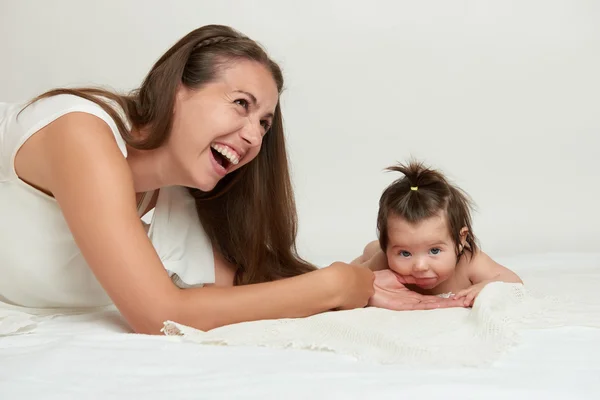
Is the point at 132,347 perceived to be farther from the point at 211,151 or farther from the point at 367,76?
the point at 367,76

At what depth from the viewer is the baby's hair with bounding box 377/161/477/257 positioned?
2943mm

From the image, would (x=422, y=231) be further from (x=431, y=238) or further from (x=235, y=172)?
(x=235, y=172)

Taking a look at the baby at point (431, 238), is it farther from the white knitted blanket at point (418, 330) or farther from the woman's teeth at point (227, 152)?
the woman's teeth at point (227, 152)

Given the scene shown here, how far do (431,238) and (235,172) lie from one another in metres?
0.75

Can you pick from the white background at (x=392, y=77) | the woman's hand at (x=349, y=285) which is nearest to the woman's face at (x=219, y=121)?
the woman's hand at (x=349, y=285)

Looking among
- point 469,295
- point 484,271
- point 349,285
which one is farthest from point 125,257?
point 484,271

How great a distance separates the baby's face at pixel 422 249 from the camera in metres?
2.92

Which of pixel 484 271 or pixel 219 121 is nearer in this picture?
pixel 219 121

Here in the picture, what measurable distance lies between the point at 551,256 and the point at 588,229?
2.44 ft

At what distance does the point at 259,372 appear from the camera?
1949mm

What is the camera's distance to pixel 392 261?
9.88 ft

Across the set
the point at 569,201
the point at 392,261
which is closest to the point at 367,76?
the point at 569,201

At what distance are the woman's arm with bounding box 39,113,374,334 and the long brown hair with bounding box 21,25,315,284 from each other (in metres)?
0.26

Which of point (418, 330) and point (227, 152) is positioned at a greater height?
point (227, 152)
